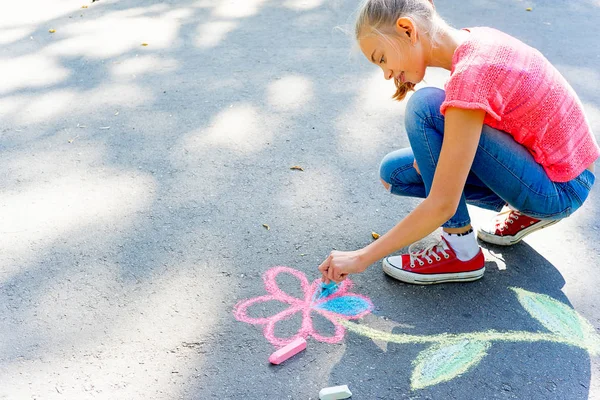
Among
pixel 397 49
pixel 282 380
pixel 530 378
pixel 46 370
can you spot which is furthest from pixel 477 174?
pixel 46 370

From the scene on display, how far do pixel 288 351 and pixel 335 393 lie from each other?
205 millimetres

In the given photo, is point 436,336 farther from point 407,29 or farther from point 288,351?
point 407,29

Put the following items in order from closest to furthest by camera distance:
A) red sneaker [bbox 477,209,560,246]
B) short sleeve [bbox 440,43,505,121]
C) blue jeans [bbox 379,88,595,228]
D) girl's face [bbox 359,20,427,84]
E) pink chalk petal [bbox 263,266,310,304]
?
short sleeve [bbox 440,43,505,121] < girl's face [bbox 359,20,427,84] < blue jeans [bbox 379,88,595,228] < pink chalk petal [bbox 263,266,310,304] < red sneaker [bbox 477,209,560,246]

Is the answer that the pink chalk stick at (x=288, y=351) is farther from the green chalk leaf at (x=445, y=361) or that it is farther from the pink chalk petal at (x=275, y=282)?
the green chalk leaf at (x=445, y=361)

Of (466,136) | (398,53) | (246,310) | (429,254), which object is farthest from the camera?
(429,254)

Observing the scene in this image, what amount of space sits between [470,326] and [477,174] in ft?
1.56

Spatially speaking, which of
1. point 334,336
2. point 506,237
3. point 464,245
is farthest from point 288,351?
point 506,237

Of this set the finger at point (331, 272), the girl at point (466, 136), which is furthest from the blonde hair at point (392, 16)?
the finger at point (331, 272)

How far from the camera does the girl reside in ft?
5.49

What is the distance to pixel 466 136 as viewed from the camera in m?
1.64

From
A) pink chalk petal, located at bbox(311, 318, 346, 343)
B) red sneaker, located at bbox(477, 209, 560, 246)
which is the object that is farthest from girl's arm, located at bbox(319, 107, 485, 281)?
red sneaker, located at bbox(477, 209, 560, 246)

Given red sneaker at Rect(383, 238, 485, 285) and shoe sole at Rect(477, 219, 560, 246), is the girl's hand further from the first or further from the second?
shoe sole at Rect(477, 219, 560, 246)

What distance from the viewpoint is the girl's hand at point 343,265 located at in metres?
1.80

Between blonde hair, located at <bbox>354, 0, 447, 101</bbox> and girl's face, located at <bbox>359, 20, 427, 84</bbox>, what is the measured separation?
2 cm
